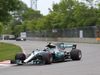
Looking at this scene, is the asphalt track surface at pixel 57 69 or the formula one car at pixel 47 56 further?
the formula one car at pixel 47 56

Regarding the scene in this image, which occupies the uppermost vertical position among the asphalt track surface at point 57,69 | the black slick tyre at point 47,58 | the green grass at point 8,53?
the black slick tyre at point 47,58

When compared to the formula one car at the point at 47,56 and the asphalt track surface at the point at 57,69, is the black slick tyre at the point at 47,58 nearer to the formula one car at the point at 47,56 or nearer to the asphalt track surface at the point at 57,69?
the formula one car at the point at 47,56

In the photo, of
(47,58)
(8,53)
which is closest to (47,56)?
(47,58)

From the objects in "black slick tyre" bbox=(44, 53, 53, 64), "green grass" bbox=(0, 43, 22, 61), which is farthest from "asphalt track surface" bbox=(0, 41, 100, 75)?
"green grass" bbox=(0, 43, 22, 61)

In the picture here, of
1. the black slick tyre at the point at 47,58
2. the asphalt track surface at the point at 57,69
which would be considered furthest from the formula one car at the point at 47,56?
the asphalt track surface at the point at 57,69

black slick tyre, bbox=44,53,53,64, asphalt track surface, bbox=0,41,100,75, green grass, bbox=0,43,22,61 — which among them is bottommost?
green grass, bbox=0,43,22,61

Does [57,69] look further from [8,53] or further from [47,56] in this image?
[8,53]

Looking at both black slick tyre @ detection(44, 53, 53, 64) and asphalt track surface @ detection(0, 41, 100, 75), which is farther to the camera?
black slick tyre @ detection(44, 53, 53, 64)

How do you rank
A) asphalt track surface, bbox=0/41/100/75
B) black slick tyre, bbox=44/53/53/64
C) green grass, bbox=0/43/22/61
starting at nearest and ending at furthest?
asphalt track surface, bbox=0/41/100/75 → black slick tyre, bbox=44/53/53/64 → green grass, bbox=0/43/22/61

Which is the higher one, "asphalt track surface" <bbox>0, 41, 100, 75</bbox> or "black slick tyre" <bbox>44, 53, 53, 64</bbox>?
"black slick tyre" <bbox>44, 53, 53, 64</bbox>

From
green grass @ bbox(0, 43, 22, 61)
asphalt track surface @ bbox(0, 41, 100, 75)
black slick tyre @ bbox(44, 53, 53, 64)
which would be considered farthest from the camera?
green grass @ bbox(0, 43, 22, 61)

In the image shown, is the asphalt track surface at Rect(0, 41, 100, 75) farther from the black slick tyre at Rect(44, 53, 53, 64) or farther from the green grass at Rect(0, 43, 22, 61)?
the green grass at Rect(0, 43, 22, 61)

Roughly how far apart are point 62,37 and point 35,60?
50.3 m

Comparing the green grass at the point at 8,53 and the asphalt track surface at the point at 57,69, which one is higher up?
the asphalt track surface at the point at 57,69
